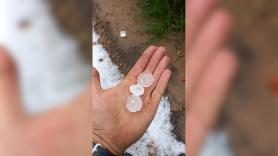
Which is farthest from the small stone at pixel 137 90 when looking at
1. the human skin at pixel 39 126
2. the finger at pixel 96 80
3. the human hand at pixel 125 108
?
the human skin at pixel 39 126

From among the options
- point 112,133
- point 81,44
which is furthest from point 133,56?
point 81,44

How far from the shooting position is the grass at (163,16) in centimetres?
185

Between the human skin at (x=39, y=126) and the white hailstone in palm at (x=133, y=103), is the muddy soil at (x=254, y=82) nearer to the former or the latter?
the human skin at (x=39, y=126)

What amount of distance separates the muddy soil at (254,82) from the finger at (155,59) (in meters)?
0.88

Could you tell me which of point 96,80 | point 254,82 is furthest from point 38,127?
point 96,80

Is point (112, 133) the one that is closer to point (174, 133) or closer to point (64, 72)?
point (174, 133)

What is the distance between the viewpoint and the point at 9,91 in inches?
43.9

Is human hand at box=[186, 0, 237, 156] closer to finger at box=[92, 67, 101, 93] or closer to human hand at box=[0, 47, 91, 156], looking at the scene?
human hand at box=[0, 47, 91, 156]

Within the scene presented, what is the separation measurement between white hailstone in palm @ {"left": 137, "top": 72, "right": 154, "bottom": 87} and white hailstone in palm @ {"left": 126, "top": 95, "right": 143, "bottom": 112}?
2.8 inches

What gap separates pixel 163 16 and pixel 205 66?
858 mm

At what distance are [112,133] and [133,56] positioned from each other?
37 cm

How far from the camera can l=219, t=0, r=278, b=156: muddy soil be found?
3.12 ft

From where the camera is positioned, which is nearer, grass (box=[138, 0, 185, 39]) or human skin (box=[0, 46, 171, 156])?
human skin (box=[0, 46, 171, 156])

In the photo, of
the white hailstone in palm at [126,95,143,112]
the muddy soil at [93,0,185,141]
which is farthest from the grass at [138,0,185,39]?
the white hailstone in palm at [126,95,143,112]
